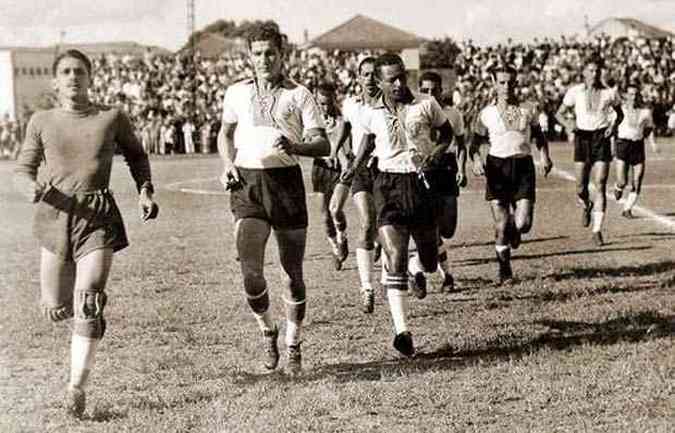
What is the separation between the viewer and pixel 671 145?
1464 inches

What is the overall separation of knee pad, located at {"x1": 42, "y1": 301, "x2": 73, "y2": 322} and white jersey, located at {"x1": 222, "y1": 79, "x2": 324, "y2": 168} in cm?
136

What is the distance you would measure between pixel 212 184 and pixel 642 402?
20033mm

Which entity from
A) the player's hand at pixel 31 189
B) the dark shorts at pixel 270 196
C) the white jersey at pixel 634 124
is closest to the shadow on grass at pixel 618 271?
the dark shorts at pixel 270 196

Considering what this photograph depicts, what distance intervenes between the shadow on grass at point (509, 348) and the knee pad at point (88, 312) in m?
1.06

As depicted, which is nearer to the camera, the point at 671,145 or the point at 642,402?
the point at 642,402

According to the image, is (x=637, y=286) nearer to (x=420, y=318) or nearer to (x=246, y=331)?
(x=420, y=318)

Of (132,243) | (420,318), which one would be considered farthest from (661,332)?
(132,243)

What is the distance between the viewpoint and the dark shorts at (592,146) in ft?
42.9

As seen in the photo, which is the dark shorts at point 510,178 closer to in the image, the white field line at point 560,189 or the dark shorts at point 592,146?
the dark shorts at point 592,146

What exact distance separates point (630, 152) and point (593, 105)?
11.8 ft

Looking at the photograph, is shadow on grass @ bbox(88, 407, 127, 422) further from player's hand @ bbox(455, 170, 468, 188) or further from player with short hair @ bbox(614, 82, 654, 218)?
player with short hair @ bbox(614, 82, 654, 218)

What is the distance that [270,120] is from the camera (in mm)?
6617

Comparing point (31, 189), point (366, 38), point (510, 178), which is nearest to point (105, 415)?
point (31, 189)

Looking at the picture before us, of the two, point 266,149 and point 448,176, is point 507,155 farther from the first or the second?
point 266,149
